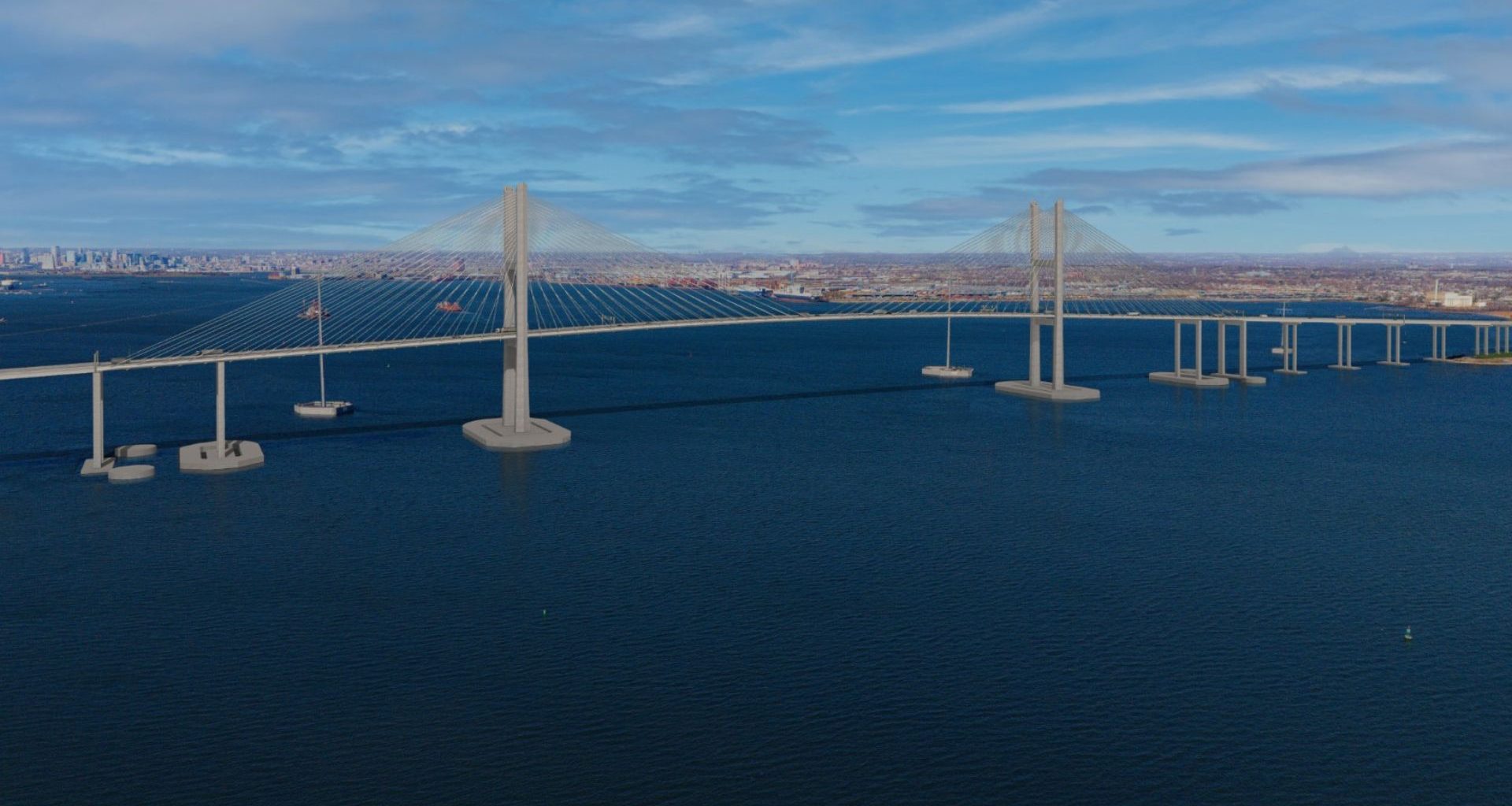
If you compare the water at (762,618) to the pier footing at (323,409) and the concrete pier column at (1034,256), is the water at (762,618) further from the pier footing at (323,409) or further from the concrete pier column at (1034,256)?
the concrete pier column at (1034,256)

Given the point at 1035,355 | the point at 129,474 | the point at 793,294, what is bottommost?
the point at 129,474

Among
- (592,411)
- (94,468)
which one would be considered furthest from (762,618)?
(592,411)

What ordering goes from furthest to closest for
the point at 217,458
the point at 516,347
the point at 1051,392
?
the point at 1051,392 < the point at 516,347 < the point at 217,458

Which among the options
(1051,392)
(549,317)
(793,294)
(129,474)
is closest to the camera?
(129,474)

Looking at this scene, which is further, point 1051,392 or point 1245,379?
point 1245,379

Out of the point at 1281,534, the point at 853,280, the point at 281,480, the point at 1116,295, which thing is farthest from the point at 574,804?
the point at 853,280

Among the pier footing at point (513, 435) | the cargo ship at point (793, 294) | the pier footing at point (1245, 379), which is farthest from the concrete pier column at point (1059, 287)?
the cargo ship at point (793, 294)

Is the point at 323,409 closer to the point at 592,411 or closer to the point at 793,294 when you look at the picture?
the point at 592,411

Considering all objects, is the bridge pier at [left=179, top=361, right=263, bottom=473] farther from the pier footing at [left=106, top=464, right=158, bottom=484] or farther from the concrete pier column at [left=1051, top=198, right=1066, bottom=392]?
the concrete pier column at [left=1051, top=198, right=1066, bottom=392]

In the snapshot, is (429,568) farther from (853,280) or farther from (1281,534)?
(853,280)
